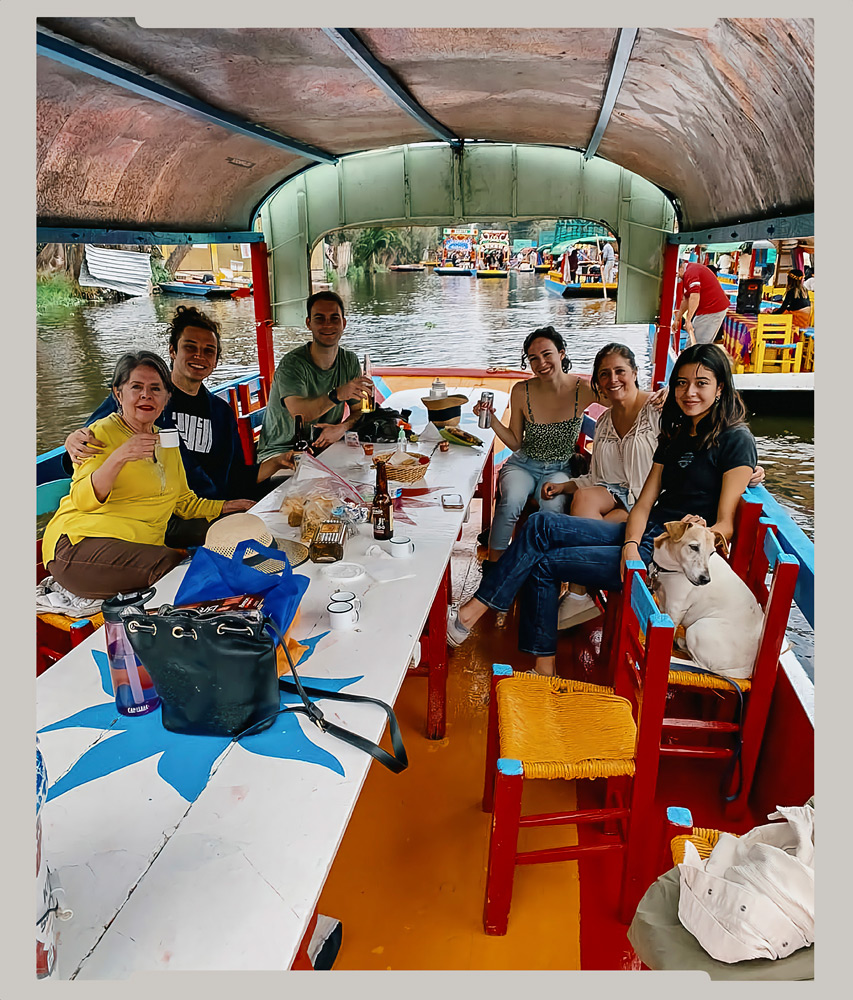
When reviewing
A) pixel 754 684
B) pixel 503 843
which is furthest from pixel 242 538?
pixel 754 684

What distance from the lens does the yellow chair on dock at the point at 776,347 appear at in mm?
8930

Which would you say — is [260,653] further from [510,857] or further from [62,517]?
[62,517]

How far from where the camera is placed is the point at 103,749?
1.33 meters

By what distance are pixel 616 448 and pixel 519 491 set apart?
63 cm

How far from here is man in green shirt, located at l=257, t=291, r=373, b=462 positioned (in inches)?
155

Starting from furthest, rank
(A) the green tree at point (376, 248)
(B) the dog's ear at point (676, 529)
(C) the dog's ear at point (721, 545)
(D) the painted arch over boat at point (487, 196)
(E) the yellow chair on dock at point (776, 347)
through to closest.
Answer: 1. (A) the green tree at point (376, 248)
2. (E) the yellow chair on dock at point (776, 347)
3. (D) the painted arch over boat at point (487, 196)
4. (C) the dog's ear at point (721, 545)
5. (B) the dog's ear at point (676, 529)

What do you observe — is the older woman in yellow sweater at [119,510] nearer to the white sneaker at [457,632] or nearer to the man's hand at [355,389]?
the white sneaker at [457,632]

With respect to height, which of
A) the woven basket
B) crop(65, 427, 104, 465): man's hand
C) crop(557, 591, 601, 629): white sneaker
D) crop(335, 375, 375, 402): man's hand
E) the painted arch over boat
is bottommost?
crop(557, 591, 601, 629): white sneaker

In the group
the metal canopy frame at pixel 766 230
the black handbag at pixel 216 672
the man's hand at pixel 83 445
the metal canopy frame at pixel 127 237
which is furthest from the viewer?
the metal canopy frame at pixel 127 237

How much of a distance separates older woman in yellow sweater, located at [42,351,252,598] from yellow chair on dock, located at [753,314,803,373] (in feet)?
28.1

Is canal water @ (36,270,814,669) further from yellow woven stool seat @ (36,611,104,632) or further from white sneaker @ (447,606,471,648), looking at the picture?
white sneaker @ (447,606,471,648)

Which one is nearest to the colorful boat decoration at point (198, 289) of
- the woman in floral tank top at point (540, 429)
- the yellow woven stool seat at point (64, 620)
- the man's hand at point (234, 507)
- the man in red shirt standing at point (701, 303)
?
the man in red shirt standing at point (701, 303)

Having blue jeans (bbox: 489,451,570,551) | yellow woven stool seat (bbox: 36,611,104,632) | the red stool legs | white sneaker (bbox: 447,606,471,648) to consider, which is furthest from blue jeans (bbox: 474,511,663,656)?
yellow woven stool seat (bbox: 36,611,104,632)

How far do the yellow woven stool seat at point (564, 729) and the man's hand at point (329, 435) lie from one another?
215 cm
